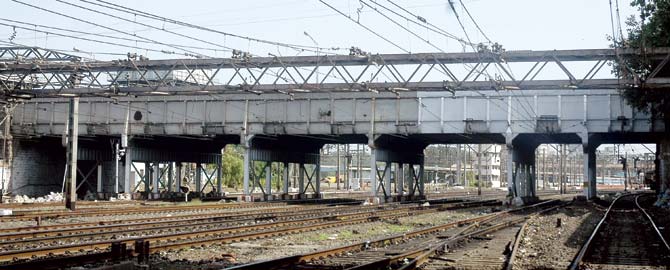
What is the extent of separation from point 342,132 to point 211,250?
29.3m

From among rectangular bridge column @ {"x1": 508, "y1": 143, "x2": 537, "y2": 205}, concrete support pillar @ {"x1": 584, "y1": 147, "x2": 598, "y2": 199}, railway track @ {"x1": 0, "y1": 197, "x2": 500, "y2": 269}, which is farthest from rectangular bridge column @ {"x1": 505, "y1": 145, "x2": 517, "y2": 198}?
railway track @ {"x1": 0, "y1": 197, "x2": 500, "y2": 269}

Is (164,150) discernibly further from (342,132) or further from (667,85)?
(667,85)

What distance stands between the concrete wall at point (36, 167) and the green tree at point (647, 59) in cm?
3739

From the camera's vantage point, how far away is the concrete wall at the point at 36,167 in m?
47.4

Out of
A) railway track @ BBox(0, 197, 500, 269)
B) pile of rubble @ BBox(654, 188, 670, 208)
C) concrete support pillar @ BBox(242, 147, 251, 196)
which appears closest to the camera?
railway track @ BBox(0, 197, 500, 269)

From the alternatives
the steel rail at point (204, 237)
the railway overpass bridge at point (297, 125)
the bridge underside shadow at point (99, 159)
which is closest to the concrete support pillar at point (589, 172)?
the railway overpass bridge at point (297, 125)

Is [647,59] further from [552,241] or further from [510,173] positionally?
[510,173]

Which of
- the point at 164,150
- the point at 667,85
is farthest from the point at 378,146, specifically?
the point at 667,85

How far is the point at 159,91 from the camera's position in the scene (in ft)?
95.6

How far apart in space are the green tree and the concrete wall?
37391 millimetres

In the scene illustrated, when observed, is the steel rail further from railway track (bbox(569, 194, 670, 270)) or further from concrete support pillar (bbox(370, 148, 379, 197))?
concrete support pillar (bbox(370, 148, 379, 197))

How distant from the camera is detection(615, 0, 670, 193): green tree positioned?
27178mm

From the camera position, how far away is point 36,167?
4894 cm

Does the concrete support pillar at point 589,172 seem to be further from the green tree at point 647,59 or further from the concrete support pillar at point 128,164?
the concrete support pillar at point 128,164
